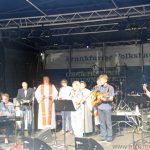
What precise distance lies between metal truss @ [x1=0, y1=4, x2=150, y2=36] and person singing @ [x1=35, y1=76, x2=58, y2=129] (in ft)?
7.06

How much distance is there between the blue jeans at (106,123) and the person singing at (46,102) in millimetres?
2285

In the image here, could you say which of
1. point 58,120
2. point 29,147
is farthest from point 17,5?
point 29,147

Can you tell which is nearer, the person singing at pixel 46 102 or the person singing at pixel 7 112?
the person singing at pixel 7 112

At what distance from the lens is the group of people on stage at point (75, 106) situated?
10133 millimetres

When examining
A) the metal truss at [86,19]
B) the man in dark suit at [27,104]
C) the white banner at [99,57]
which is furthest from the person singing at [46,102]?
the white banner at [99,57]

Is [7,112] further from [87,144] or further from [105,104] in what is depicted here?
[87,144]

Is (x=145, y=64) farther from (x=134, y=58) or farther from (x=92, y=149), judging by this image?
(x=92, y=149)

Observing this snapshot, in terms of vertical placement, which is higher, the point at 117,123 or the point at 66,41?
the point at 66,41

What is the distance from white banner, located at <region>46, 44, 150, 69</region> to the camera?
17.4 m

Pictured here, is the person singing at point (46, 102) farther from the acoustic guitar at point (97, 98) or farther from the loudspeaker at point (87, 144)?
the loudspeaker at point (87, 144)

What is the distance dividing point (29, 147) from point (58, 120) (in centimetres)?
639

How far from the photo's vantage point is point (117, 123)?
1291 centimetres

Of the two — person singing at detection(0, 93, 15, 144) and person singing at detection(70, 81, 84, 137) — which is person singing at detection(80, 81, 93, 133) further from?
person singing at detection(0, 93, 15, 144)

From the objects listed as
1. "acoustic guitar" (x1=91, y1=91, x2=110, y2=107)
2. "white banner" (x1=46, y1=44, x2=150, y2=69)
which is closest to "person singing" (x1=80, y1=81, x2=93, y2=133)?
"acoustic guitar" (x1=91, y1=91, x2=110, y2=107)
